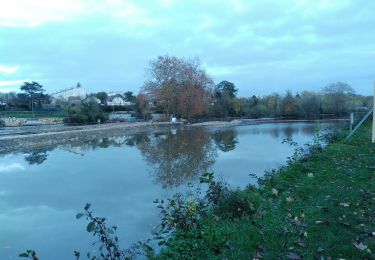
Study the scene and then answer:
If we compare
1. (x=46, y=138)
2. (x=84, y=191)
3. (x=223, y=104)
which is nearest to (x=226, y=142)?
(x=46, y=138)

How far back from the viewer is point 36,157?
2086cm

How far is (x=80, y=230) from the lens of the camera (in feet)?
23.5

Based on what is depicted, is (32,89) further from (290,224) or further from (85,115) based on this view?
(290,224)

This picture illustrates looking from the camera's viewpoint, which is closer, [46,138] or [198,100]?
[46,138]

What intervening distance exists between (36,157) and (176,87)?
36.1m

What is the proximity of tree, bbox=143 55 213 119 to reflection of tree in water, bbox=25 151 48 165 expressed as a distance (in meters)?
32.6

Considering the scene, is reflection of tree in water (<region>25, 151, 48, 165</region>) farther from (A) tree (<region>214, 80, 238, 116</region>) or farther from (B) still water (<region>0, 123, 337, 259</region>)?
(A) tree (<region>214, 80, 238, 116</region>)

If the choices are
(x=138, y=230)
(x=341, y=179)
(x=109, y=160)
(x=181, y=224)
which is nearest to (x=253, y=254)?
(x=181, y=224)

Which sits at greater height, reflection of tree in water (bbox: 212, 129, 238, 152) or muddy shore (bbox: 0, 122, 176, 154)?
muddy shore (bbox: 0, 122, 176, 154)

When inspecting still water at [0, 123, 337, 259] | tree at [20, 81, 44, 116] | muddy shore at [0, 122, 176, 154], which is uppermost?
tree at [20, 81, 44, 116]

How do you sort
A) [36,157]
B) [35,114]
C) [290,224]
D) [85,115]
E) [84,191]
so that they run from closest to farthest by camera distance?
[290,224]
[84,191]
[36,157]
[85,115]
[35,114]

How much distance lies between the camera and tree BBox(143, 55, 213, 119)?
179ft

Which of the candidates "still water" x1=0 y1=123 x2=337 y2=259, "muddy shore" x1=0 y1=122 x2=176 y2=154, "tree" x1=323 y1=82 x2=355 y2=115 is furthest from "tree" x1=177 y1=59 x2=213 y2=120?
"still water" x1=0 y1=123 x2=337 y2=259

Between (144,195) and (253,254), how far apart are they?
232 inches
